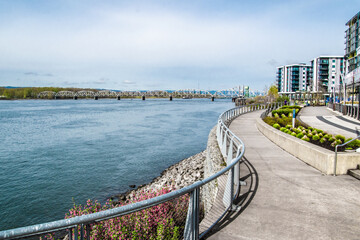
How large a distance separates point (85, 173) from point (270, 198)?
47.2 feet

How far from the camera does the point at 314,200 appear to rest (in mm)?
6184

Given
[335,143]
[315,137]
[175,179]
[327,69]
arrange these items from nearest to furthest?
[335,143] → [315,137] → [175,179] → [327,69]

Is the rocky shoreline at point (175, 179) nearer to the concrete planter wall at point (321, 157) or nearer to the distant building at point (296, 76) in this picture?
the concrete planter wall at point (321, 157)

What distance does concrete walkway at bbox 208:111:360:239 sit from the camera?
4.78 metres

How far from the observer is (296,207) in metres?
5.81

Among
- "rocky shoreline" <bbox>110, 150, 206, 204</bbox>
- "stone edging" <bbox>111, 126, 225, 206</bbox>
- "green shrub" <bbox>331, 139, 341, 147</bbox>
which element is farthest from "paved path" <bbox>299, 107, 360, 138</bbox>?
"rocky shoreline" <bbox>110, 150, 206, 204</bbox>

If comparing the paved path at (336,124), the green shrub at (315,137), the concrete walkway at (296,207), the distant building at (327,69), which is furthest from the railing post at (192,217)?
the distant building at (327,69)

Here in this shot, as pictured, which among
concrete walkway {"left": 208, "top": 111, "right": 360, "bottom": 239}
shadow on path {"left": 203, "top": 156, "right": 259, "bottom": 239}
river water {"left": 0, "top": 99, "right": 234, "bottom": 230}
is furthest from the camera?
river water {"left": 0, "top": 99, "right": 234, "bottom": 230}

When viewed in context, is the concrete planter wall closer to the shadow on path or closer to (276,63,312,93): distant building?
the shadow on path

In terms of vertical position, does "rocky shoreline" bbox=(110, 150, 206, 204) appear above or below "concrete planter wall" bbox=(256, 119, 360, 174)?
below

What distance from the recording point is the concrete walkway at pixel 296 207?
4777 millimetres

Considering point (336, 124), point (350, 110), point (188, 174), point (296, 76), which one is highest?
point (296, 76)

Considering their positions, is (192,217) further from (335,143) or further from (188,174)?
(188,174)

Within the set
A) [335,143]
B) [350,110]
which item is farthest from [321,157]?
[350,110]
